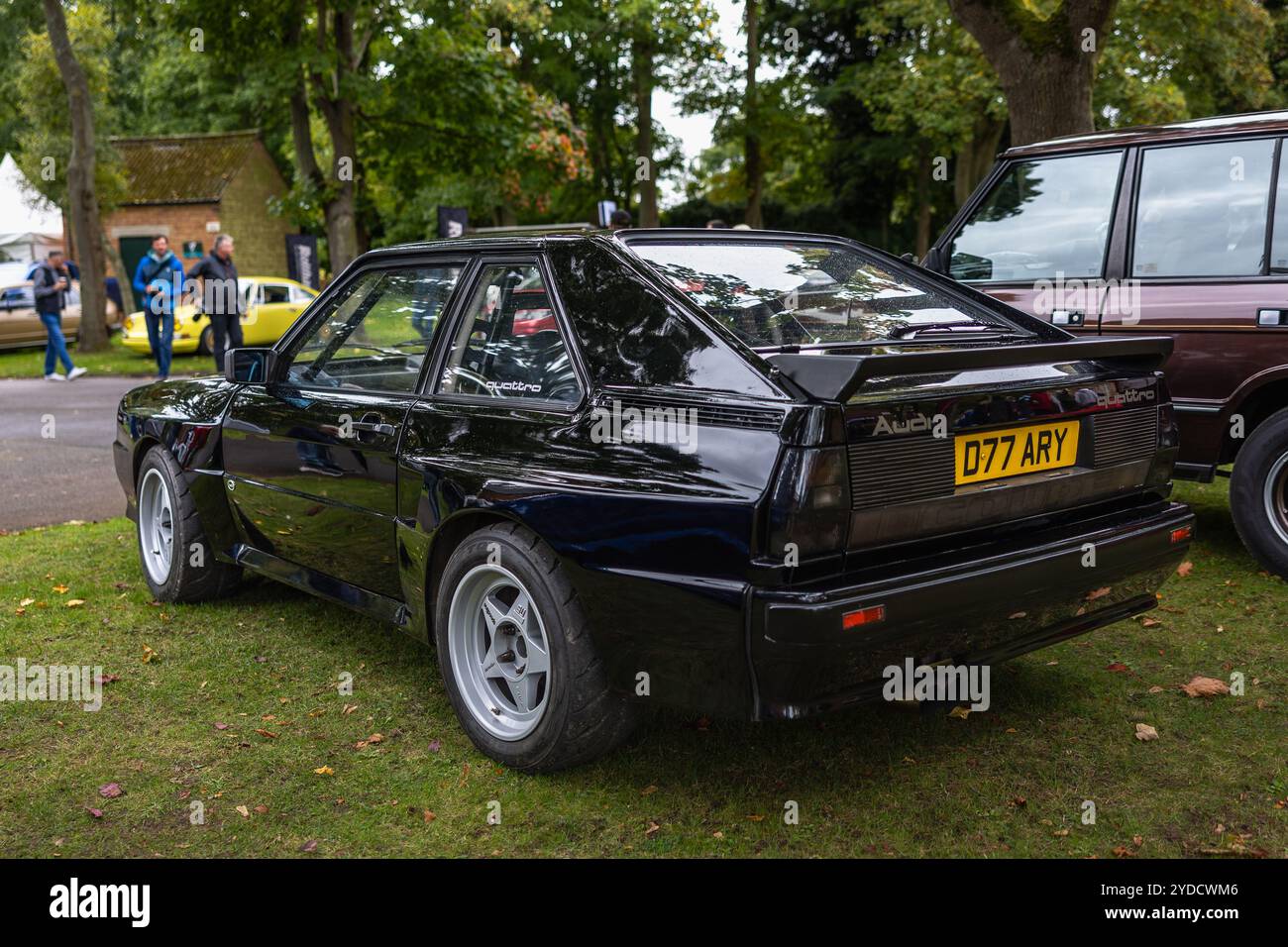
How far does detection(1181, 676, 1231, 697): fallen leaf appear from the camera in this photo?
13.3 ft

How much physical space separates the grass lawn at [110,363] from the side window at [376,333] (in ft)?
47.0

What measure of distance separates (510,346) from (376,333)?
865 mm

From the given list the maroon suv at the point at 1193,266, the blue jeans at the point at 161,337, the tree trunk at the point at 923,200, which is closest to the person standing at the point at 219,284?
the blue jeans at the point at 161,337

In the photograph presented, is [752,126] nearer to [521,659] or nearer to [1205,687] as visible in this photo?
[1205,687]

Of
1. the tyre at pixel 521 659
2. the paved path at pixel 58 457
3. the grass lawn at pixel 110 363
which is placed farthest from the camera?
the grass lawn at pixel 110 363

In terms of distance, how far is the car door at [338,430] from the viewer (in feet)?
13.0

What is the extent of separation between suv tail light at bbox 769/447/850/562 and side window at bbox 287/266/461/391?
5.24 ft

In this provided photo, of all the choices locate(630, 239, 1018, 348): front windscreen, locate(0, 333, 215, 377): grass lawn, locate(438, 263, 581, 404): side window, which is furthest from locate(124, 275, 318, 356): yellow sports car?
locate(630, 239, 1018, 348): front windscreen

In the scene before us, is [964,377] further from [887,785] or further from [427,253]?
[427,253]

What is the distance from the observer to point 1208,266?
540 cm

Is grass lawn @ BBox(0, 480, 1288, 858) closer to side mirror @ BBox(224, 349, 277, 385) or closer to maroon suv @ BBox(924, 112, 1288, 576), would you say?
maroon suv @ BBox(924, 112, 1288, 576)

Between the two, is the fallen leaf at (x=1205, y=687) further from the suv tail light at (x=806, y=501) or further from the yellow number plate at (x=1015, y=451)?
the suv tail light at (x=806, y=501)
